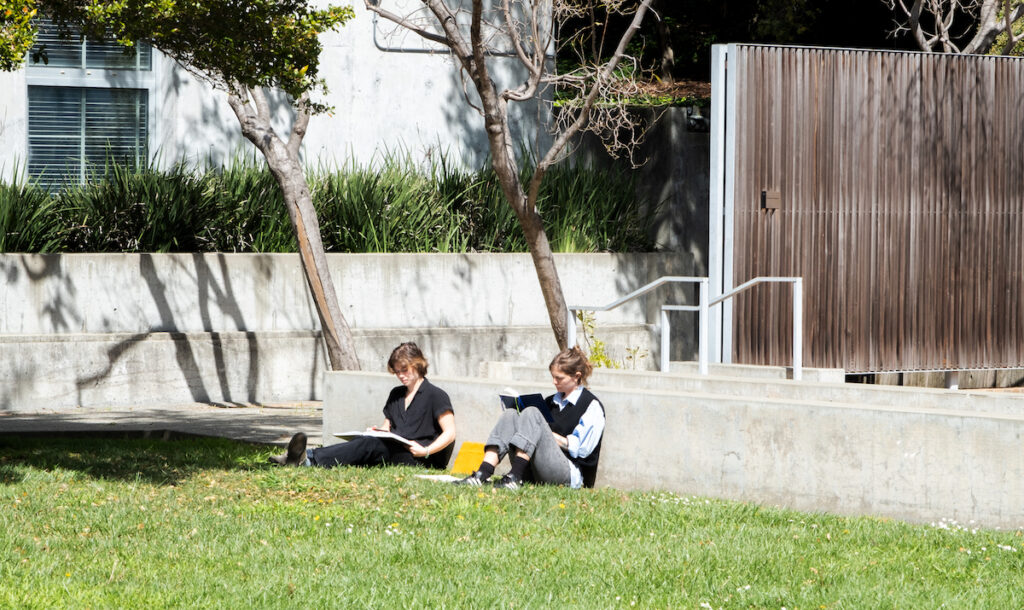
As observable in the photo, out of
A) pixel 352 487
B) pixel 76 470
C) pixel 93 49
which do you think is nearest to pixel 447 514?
pixel 352 487

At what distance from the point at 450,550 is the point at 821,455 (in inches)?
96.9

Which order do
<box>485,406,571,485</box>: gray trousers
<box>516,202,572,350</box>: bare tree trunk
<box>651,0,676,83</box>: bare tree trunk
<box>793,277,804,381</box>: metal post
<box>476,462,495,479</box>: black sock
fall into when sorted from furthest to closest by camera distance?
<box>651,0,676,83</box>: bare tree trunk
<box>793,277,804,381</box>: metal post
<box>516,202,572,350</box>: bare tree trunk
<box>476,462,495,479</box>: black sock
<box>485,406,571,485</box>: gray trousers

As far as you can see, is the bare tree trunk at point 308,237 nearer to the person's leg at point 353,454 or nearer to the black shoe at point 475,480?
the person's leg at point 353,454

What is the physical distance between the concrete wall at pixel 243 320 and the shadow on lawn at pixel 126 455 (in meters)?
3.41

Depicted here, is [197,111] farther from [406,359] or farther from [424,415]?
[424,415]

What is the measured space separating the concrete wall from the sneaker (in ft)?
19.0

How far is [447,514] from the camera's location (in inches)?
295

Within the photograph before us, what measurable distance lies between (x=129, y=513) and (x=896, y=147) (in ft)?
36.6

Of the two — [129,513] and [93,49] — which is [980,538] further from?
[93,49]

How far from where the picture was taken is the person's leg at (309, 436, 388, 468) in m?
9.40

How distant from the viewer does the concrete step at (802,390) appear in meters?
9.33

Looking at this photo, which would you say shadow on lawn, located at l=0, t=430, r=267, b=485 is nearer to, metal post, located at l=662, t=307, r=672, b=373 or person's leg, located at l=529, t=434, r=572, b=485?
person's leg, located at l=529, t=434, r=572, b=485

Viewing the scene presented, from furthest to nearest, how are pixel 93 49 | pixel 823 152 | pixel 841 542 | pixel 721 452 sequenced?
pixel 93 49 < pixel 823 152 < pixel 721 452 < pixel 841 542

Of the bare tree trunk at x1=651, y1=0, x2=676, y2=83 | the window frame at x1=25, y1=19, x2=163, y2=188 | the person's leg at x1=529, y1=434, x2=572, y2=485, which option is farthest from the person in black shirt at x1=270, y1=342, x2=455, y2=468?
the bare tree trunk at x1=651, y1=0, x2=676, y2=83
